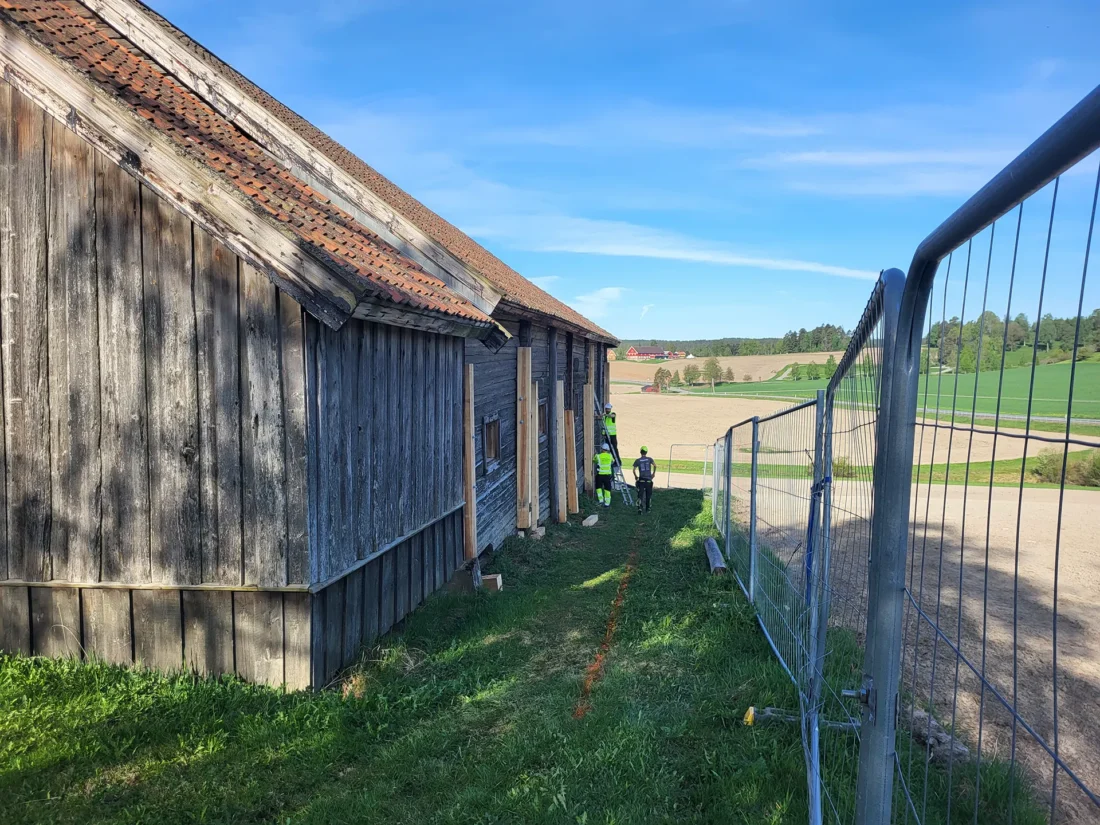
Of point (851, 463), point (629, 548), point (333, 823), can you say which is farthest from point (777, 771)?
point (629, 548)

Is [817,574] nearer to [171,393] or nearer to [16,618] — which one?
[171,393]

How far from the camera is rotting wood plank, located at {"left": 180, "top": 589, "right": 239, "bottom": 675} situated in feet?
17.6

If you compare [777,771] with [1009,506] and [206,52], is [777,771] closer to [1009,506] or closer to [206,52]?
[206,52]

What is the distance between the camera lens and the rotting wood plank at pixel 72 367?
5.27 meters

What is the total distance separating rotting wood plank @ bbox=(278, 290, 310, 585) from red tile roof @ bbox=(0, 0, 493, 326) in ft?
1.73

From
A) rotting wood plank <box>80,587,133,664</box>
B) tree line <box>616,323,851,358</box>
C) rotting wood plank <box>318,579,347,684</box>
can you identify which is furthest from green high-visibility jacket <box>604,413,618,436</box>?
tree line <box>616,323,851,358</box>

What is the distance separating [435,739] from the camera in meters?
4.78

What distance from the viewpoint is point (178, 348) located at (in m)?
5.24

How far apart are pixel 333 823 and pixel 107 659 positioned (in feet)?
8.88

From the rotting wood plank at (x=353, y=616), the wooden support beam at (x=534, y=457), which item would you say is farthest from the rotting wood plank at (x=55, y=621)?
the wooden support beam at (x=534, y=457)

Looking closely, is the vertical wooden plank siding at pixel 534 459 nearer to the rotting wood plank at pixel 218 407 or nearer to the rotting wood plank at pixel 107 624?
the rotting wood plank at pixel 218 407

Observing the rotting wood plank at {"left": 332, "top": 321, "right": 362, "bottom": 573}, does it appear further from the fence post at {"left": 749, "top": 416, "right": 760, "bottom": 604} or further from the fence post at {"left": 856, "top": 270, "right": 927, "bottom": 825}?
the fence post at {"left": 856, "top": 270, "right": 927, "bottom": 825}

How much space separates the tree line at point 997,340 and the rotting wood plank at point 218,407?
180 inches

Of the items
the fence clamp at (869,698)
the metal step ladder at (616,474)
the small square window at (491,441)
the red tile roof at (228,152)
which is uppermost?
the red tile roof at (228,152)
